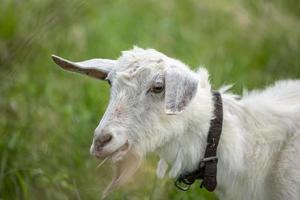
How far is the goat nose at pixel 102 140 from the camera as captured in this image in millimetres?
4027

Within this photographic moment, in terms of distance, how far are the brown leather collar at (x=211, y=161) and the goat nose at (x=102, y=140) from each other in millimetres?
598

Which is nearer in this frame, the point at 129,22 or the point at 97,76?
the point at 97,76

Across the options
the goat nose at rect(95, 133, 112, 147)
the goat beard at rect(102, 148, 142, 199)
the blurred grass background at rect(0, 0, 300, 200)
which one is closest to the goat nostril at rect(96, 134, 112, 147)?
the goat nose at rect(95, 133, 112, 147)

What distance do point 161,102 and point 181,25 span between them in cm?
529

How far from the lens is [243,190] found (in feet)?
14.7

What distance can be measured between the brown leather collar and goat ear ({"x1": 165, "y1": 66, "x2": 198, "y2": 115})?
15.0 inches

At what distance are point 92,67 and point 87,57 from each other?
393cm

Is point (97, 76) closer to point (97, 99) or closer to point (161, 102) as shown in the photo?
point (161, 102)

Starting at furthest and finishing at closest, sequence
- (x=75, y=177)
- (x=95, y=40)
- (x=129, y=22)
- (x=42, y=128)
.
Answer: (x=129, y=22)
(x=95, y=40)
(x=42, y=128)
(x=75, y=177)

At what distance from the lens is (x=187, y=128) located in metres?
4.35

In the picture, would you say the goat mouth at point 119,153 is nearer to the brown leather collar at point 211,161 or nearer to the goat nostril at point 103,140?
the goat nostril at point 103,140

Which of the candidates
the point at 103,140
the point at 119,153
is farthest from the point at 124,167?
the point at 103,140

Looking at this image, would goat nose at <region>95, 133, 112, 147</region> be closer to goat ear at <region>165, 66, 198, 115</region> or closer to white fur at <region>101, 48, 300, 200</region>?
white fur at <region>101, 48, 300, 200</region>

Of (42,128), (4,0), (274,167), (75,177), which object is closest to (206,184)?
(274,167)
